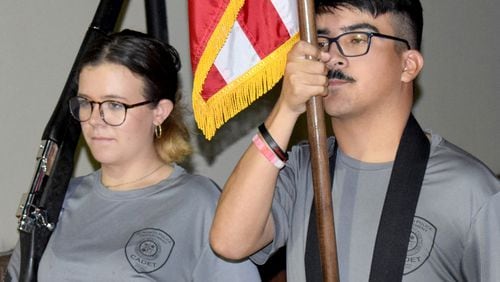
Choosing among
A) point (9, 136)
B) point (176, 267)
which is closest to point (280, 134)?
point (176, 267)

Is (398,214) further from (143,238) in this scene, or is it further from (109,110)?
(109,110)

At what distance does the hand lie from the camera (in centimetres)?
192

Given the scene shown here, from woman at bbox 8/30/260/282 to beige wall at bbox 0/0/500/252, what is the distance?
97 cm

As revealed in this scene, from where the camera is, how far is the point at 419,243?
77.2 inches

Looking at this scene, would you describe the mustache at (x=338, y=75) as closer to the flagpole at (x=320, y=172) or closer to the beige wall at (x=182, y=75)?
the flagpole at (x=320, y=172)

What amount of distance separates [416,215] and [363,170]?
6.4 inches

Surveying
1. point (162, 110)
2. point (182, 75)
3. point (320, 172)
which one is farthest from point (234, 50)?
point (182, 75)

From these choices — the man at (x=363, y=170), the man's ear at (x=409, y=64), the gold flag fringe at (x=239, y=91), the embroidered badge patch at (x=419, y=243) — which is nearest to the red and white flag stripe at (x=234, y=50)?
the gold flag fringe at (x=239, y=91)

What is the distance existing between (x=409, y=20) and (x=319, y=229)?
53cm

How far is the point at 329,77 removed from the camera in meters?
2.02

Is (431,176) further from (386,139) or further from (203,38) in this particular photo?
(203,38)

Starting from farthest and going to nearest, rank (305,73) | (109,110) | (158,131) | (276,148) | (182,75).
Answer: (182,75) → (158,131) → (109,110) → (276,148) → (305,73)

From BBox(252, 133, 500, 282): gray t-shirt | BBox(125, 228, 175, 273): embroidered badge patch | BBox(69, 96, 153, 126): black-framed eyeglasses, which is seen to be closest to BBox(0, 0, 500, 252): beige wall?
BBox(69, 96, 153, 126): black-framed eyeglasses

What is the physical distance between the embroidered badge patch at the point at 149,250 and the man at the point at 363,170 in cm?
21
